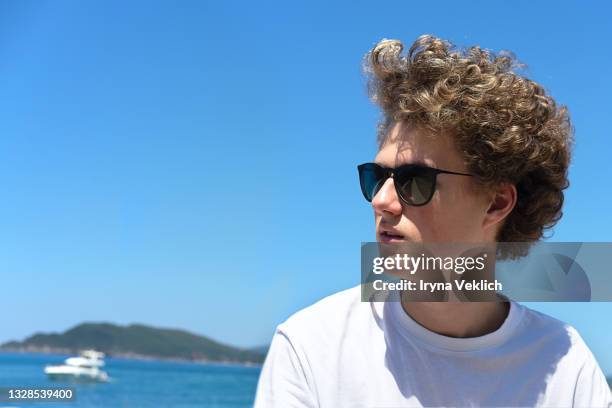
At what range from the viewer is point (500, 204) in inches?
83.6

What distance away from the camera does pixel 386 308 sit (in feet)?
6.34

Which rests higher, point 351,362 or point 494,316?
point 494,316

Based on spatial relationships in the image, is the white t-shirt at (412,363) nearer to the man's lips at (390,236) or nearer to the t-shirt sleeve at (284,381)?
the t-shirt sleeve at (284,381)

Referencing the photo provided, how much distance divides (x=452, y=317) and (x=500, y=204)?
47 cm

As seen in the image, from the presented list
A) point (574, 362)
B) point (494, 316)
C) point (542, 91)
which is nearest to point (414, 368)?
point (494, 316)

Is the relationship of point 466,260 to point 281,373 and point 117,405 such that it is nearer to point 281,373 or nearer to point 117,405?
point 281,373

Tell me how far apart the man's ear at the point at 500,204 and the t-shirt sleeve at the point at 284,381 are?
79 centimetres

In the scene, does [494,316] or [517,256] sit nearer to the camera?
Answer: [494,316]

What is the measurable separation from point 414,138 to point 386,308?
545mm

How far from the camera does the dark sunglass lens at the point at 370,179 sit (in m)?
2.00

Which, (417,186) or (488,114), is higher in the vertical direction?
(488,114)

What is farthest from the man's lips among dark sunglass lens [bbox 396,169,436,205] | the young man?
dark sunglass lens [bbox 396,169,436,205]

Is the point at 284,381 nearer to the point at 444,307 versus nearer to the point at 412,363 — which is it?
the point at 412,363

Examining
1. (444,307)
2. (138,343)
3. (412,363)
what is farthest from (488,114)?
(138,343)
